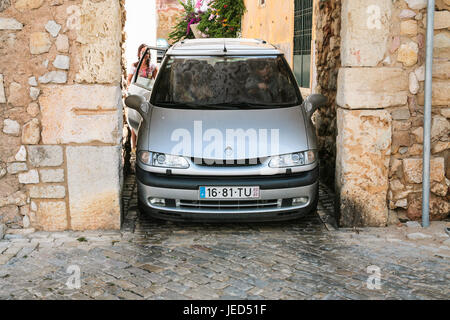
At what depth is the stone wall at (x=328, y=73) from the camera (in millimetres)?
6836

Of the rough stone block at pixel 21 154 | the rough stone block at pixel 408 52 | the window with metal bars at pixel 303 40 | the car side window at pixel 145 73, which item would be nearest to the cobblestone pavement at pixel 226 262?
the rough stone block at pixel 21 154

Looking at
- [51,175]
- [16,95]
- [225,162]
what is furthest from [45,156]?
[225,162]

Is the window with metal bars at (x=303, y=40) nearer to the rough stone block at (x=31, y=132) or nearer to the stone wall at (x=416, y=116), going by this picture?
the stone wall at (x=416, y=116)

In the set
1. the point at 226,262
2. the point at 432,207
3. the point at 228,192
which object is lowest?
the point at 226,262

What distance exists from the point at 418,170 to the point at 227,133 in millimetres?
1938

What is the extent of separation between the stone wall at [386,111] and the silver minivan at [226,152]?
429 mm

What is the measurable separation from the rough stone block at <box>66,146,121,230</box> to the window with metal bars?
6.63 metres

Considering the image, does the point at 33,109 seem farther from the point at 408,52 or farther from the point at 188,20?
the point at 188,20

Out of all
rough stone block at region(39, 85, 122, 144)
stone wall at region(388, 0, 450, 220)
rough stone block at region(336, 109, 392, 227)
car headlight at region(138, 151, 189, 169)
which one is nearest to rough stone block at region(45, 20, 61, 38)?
rough stone block at region(39, 85, 122, 144)

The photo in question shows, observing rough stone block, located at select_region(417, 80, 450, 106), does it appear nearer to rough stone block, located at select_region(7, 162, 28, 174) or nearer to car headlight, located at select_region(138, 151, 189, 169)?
car headlight, located at select_region(138, 151, 189, 169)

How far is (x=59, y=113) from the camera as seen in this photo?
211 inches

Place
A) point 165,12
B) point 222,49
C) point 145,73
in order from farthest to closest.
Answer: point 165,12 → point 145,73 → point 222,49

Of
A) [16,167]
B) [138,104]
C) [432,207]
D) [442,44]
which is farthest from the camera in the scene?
[138,104]

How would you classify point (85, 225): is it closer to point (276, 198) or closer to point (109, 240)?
point (109, 240)
